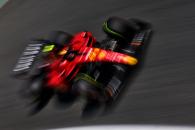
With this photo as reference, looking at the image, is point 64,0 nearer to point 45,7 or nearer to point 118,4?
point 45,7

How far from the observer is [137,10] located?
207 inches

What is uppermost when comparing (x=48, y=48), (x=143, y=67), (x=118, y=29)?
(x=118, y=29)

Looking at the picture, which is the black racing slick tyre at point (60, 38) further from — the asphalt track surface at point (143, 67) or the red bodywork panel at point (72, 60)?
the asphalt track surface at point (143, 67)

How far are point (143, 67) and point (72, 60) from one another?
0.70 metres

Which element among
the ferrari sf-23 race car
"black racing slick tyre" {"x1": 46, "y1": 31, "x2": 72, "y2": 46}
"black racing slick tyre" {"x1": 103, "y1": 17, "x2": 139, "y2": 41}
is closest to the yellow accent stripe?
the ferrari sf-23 race car

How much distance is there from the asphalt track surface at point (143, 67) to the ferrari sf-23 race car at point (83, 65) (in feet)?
0.53

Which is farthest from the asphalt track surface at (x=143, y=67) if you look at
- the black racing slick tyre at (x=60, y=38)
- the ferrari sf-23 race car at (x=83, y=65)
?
the black racing slick tyre at (x=60, y=38)

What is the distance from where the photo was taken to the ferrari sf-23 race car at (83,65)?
4.12 meters

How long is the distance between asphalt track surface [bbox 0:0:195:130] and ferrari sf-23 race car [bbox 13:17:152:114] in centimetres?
16

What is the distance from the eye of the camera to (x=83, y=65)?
168 inches

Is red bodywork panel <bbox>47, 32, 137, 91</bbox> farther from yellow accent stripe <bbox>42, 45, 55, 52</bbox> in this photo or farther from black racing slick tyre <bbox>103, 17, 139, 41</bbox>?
black racing slick tyre <bbox>103, 17, 139, 41</bbox>

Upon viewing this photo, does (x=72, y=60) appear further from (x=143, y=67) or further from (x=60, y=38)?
(x=143, y=67)

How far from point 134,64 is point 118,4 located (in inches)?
62.7

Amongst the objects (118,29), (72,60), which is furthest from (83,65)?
(118,29)
